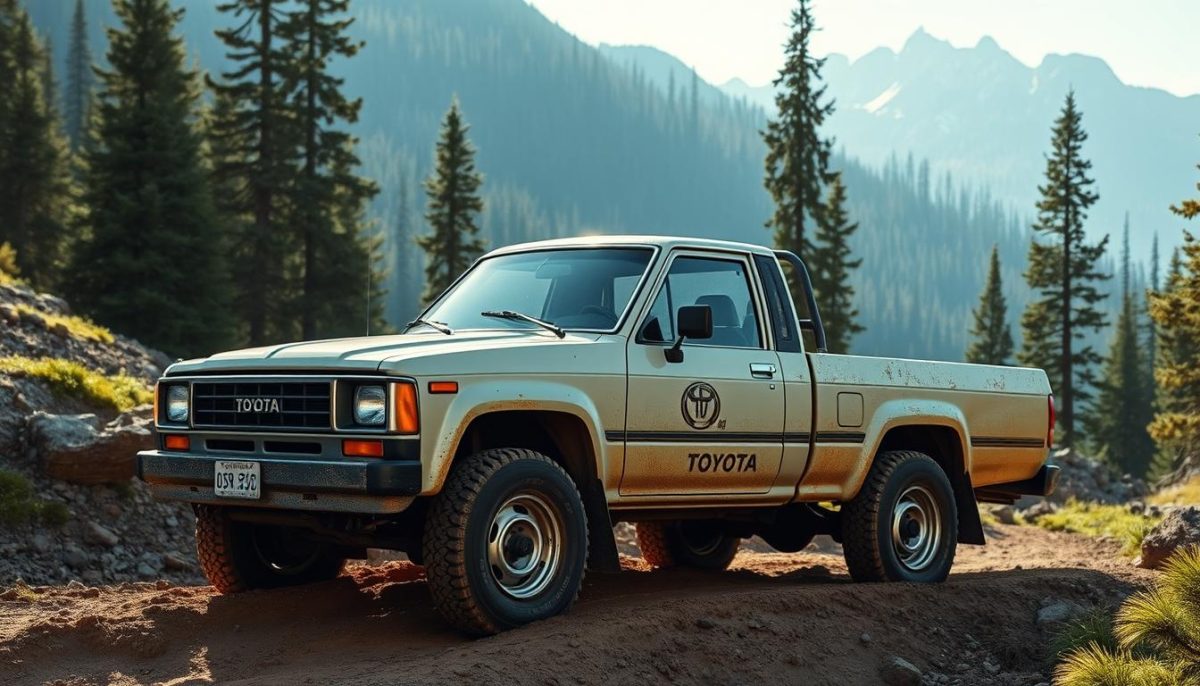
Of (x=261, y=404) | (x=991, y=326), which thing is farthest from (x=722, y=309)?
(x=991, y=326)

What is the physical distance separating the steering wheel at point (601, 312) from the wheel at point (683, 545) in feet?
9.78

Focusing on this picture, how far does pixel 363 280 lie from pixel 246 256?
361 cm

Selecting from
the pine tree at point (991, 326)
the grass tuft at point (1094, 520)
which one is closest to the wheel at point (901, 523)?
the grass tuft at point (1094, 520)

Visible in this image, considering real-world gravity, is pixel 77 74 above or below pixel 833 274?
above

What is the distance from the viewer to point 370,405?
5.60 meters

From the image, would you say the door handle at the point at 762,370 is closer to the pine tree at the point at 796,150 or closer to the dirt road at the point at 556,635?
the dirt road at the point at 556,635

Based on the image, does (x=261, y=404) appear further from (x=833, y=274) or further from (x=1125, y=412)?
(x=1125, y=412)

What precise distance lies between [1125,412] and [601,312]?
64.6 m

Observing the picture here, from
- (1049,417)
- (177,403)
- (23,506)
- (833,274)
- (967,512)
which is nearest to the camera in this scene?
(177,403)

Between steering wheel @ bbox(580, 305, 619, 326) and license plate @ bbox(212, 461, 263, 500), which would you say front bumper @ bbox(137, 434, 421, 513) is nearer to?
license plate @ bbox(212, 461, 263, 500)

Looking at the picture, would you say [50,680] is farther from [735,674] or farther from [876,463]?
[876,463]

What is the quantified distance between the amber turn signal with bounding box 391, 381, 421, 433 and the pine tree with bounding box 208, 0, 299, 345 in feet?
96.6

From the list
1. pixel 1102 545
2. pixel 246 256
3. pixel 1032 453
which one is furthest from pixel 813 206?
pixel 1032 453

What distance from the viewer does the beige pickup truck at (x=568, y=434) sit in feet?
18.5
